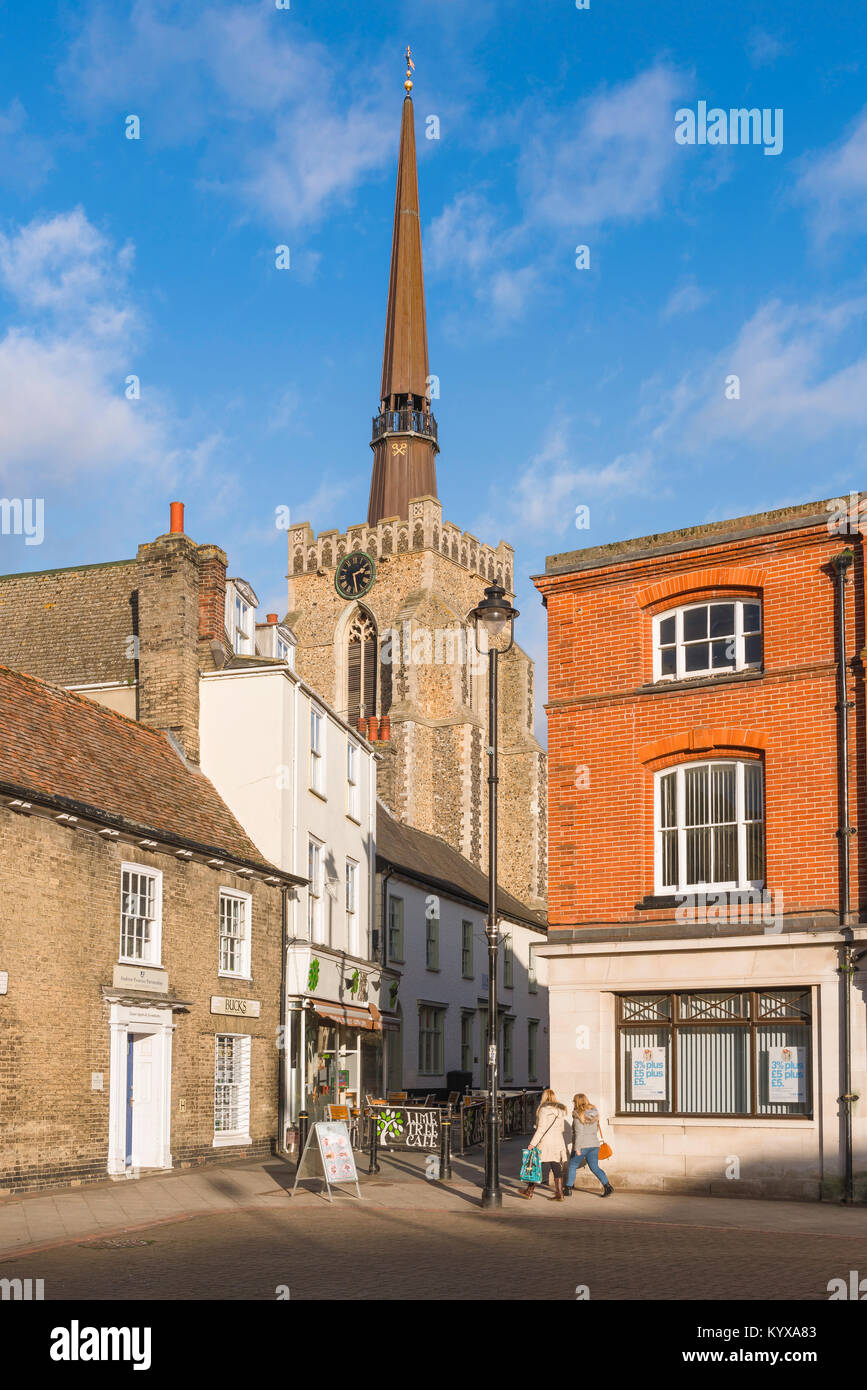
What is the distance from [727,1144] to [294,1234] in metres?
7.36

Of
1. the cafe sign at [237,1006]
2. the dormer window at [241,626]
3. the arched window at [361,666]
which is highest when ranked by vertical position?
the arched window at [361,666]

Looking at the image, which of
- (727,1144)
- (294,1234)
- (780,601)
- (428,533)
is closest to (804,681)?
(780,601)

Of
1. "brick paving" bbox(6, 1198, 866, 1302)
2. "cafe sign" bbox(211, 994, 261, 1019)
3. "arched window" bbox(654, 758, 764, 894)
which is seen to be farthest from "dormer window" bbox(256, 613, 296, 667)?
"brick paving" bbox(6, 1198, 866, 1302)

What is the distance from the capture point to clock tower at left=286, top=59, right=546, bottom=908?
68.3 m

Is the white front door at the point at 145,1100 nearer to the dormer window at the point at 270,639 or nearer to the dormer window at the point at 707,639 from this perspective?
the dormer window at the point at 707,639

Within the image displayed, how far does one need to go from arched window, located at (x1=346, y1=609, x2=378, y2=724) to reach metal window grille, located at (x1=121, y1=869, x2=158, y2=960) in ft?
169

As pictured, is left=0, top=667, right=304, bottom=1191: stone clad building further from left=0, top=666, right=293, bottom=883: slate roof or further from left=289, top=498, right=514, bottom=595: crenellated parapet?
left=289, top=498, right=514, bottom=595: crenellated parapet

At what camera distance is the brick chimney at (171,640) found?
28.1m

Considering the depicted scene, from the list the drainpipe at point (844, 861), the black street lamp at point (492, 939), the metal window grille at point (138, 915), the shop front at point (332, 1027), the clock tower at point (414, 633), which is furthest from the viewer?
the clock tower at point (414, 633)

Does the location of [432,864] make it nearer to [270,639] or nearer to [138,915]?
[270,639]

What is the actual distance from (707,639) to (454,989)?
850 inches

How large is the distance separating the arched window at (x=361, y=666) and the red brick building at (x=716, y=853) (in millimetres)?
52922

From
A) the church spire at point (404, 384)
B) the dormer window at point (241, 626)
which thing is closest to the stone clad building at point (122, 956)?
the dormer window at point (241, 626)

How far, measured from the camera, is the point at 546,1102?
66.1 feet
